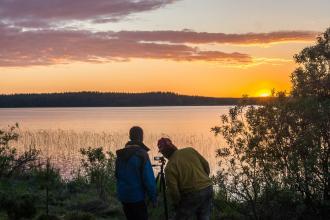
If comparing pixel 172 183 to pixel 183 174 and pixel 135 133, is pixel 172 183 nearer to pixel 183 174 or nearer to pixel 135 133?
pixel 183 174

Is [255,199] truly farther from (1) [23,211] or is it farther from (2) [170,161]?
(1) [23,211]

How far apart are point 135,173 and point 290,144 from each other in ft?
13.7

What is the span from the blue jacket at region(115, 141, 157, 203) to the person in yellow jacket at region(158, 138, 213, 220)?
26 cm

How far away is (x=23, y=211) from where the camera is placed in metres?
11.7

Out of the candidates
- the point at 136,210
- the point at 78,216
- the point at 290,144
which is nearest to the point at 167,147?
the point at 136,210

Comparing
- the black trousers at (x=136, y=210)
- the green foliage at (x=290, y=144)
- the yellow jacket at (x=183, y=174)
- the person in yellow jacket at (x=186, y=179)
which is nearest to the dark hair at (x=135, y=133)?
the person in yellow jacket at (x=186, y=179)

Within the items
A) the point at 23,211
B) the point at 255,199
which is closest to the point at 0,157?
the point at 23,211

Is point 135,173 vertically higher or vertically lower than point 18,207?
higher

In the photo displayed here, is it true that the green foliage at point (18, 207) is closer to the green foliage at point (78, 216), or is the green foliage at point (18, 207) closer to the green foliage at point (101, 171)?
the green foliage at point (78, 216)

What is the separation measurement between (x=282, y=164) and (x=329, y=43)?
2781 mm

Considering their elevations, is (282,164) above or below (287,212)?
above

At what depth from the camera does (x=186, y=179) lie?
7.89 metres

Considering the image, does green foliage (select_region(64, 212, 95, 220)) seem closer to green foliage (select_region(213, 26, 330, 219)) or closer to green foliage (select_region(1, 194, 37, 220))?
green foliage (select_region(1, 194, 37, 220))

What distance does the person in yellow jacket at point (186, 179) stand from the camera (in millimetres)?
7855
